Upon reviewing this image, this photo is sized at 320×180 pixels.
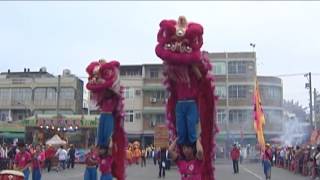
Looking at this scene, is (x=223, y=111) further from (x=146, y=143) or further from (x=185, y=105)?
(x=185, y=105)

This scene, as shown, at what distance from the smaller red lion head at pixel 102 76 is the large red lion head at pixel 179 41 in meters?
3.43

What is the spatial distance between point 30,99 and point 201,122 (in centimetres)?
6085

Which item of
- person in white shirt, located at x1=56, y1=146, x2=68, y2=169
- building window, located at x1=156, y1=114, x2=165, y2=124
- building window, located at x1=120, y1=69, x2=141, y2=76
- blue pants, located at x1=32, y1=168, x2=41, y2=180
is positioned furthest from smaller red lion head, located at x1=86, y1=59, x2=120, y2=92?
building window, located at x1=120, y1=69, x2=141, y2=76

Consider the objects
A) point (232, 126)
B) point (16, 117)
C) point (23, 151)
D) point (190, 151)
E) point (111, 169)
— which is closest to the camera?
point (190, 151)

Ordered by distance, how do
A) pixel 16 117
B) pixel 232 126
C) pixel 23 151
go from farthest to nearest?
1. pixel 16 117
2. pixel 232 126
3. pixel 23 151

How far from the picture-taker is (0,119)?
230 ft

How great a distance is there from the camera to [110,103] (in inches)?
508

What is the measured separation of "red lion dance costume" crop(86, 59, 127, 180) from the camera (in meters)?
12.7

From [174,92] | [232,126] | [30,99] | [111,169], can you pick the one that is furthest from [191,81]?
[30,99]

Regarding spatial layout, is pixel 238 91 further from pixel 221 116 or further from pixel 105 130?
pixel 105 130

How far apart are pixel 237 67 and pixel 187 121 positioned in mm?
57564

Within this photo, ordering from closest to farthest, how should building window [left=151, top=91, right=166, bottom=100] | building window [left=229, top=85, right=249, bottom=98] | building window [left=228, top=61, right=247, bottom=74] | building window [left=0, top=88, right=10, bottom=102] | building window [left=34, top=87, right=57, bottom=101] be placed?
1. building window [left=151, top=91, right=166, bottom=100]
2. building window [left=229, top=85, right=249, bottom=98]
3. building window [left=228, top=61, right=247, bottom=74]
4. building window [left=34, top=87, right=57, bottom=101]
5. building window [left=0, top=88, right=10, bottom=102]

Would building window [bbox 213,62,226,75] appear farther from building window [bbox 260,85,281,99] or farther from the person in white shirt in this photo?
the person in white shirt

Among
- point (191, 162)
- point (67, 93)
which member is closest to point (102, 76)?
point (191, 162)
